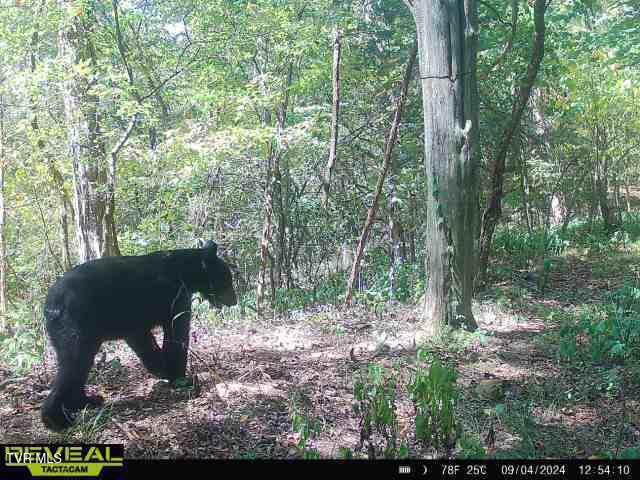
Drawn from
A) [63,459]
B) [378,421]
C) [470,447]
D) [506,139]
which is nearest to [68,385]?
[63,459]

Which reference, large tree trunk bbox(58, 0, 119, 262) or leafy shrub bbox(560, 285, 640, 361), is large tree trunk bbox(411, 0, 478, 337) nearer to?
leafy shrub bbox(560, 285, 640, 361)

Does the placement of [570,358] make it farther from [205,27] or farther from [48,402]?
[205,27]

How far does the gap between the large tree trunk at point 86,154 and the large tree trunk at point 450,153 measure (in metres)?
5.10

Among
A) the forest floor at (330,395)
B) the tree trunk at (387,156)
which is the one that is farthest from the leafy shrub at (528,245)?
the tree trunk at (387,156)

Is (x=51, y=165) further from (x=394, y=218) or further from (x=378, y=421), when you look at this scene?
(x=378, y=421)

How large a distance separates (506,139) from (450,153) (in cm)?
213

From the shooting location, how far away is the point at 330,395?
461 centimetres

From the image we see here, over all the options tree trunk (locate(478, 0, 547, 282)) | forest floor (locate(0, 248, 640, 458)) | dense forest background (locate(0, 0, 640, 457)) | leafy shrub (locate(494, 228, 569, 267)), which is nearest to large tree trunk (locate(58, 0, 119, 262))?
dense forest background (locate(0, 0, 640, 457))

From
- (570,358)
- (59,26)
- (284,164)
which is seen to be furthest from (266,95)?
(570,358)

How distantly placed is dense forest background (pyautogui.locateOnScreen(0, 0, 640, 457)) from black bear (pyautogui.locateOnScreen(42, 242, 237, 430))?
38cm

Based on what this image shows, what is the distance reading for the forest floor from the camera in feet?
12.4

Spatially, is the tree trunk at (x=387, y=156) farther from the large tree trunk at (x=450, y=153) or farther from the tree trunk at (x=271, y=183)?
the tree trunk at (x=271, y=183)

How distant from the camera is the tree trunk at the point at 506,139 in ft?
24.3

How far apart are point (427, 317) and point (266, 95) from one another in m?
5.44
